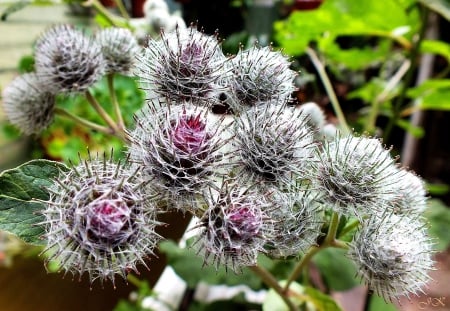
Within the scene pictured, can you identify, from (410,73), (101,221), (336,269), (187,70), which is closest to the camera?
(101,221)

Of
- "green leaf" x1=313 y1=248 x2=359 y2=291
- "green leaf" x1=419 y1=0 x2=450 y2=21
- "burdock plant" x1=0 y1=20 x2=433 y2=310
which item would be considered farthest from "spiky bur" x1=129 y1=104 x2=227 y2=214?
"green leaf" x1=419 y1=0 x2=450 y2=21

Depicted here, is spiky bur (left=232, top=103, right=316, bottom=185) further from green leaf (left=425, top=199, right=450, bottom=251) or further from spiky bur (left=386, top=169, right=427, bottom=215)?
green leaf (left=425, top=199, right=450, bottom=251)

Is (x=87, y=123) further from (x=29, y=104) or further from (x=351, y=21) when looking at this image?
(x=351, y=21)

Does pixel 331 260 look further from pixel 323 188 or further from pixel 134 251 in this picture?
pixel 134 251

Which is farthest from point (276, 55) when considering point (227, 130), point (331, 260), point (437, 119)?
point (437, 119)

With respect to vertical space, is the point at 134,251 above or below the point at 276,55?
below

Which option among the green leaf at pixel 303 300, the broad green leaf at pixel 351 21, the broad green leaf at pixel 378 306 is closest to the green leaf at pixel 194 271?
the green leaf at pixel 303 300

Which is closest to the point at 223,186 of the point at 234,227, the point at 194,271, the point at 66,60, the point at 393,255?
the point at 234,227
